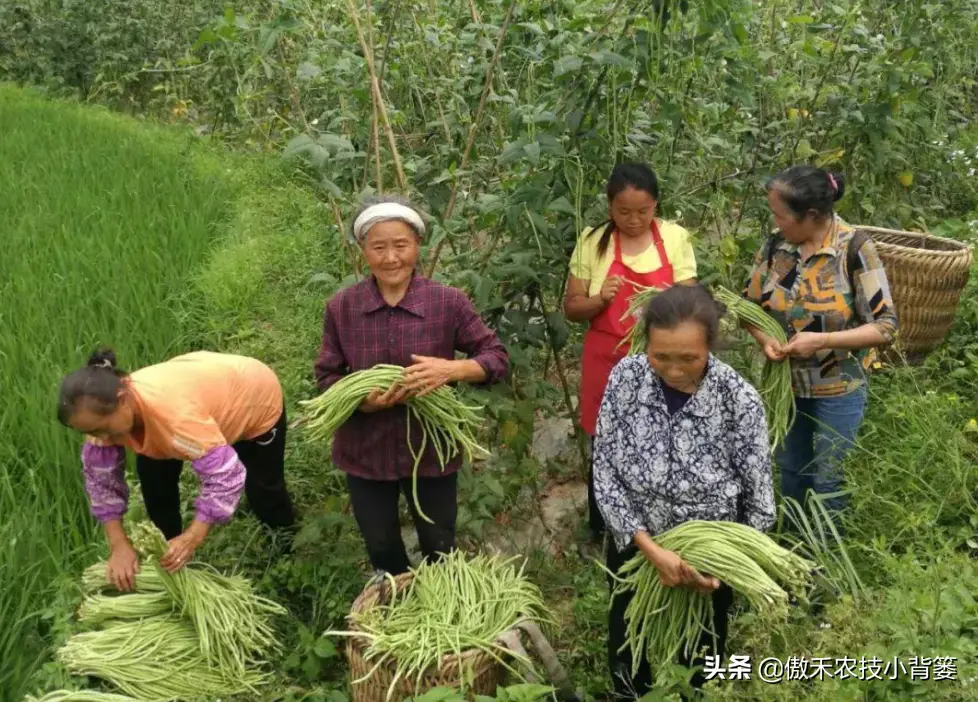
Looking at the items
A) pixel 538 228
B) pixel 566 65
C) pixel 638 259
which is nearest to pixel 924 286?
pixel 638 259

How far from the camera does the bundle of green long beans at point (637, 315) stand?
2600mm

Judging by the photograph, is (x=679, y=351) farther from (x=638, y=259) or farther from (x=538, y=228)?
(x=538, y=228)

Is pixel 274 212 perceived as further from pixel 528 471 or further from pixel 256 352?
pixel 528 471

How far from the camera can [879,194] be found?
4652 mm

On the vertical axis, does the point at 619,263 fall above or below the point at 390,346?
above

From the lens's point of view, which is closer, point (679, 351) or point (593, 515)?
point (679, 351)

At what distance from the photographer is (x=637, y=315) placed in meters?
2.82

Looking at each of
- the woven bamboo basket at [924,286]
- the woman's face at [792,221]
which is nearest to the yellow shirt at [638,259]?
the woman's face at [792,221]

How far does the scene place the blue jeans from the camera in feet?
9.30

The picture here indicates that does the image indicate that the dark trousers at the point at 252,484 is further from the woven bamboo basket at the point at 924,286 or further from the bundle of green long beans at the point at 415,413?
the woven bamboo basket at the point at 924,286

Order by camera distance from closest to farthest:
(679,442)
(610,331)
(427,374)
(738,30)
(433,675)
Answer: (679,442) < (433,675) < (427,374) < (610,331) < (738,30)

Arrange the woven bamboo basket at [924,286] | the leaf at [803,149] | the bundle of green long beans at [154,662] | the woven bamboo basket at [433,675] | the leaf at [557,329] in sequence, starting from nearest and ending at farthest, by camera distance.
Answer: the woven bamboo basket at [433,675] → the bundle of green long beans at [154,662] → the leaf at [557,329] → the woven bamboo basket at [924,286] → the leaf at [803,149]

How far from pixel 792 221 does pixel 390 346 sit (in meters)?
1.24

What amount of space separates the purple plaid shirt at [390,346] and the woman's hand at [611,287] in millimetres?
457
